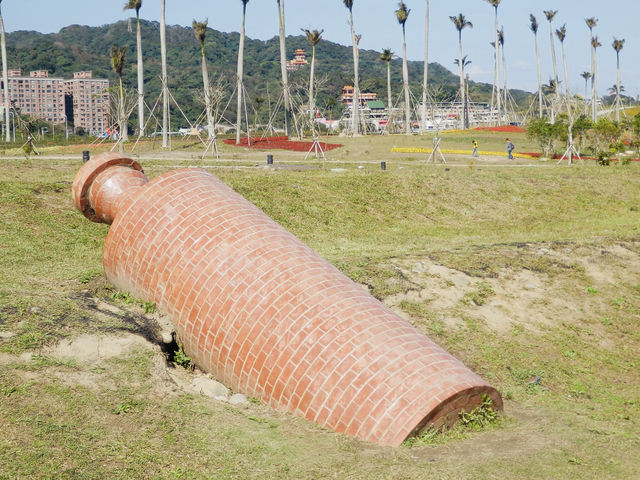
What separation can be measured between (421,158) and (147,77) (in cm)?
8061

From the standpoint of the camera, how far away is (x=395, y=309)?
11.0 metres

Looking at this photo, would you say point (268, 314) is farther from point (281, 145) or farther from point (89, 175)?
point (281, 145)

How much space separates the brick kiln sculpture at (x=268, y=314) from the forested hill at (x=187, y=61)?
250 feet

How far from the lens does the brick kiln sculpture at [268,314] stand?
6.47m

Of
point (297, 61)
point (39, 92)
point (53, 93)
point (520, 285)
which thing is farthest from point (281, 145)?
point (297, 61)

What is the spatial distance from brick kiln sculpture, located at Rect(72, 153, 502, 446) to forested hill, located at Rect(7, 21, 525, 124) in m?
76.3

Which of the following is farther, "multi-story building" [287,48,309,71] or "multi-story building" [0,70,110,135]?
"multi-story building" [287,48,309,71]

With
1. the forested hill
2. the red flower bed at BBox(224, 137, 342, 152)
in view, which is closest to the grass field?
the red flower bed at BBox(224, 137, 342, 152)

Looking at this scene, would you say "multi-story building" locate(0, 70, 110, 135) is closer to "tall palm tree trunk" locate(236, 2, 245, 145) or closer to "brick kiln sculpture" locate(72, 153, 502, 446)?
"tall palm tree trunk" locate(236, 2, 245, 145)

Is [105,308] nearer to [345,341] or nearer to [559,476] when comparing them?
[345,341]

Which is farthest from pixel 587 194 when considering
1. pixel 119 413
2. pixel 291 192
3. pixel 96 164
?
pixel 119 413

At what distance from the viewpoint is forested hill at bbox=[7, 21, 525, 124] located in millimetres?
109269

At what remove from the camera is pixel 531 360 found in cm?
1009

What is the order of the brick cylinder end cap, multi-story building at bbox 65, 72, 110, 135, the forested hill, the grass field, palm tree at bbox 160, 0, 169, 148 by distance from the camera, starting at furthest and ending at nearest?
multi-story building at bbox 65, 72, 110, 135
the forested hill
palm tree at bbox 160, 0, 169, 148
the brick cylinder end cap
the grass field
